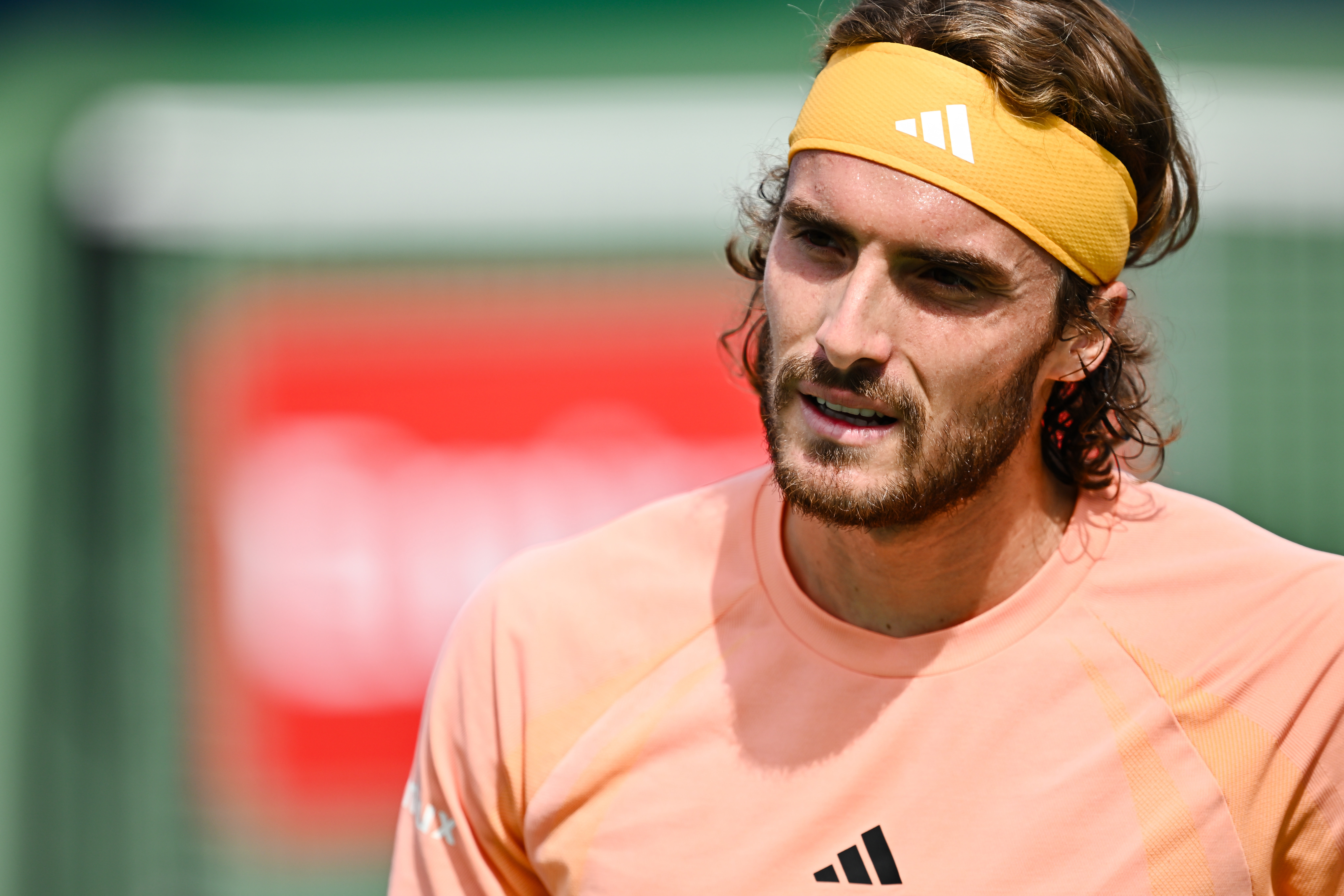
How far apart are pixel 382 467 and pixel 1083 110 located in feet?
14.7

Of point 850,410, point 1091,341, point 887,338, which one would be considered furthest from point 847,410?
point 1091,341

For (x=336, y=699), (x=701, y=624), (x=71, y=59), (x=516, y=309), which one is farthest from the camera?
(x=71, y=59)

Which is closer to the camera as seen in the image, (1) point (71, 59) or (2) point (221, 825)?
(2) point (221, 825)

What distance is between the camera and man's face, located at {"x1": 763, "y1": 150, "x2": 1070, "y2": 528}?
2.37m

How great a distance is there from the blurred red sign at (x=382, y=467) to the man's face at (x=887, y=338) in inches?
145

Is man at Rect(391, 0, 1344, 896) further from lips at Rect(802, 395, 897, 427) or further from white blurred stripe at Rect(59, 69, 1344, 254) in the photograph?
white blurred stripe at Rect(59, 69, 1344, 254)

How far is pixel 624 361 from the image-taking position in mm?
6516

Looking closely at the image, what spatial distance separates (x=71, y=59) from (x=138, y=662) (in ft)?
10.6

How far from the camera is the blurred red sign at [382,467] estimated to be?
624 cm

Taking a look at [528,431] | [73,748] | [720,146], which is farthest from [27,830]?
[720,146]

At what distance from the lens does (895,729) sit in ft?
7.73

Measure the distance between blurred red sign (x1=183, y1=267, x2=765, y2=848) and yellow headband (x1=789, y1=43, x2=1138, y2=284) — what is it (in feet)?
11.9

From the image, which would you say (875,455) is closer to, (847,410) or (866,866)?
(847,410)

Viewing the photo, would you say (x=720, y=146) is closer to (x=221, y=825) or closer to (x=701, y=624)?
(x=221, y=825)
